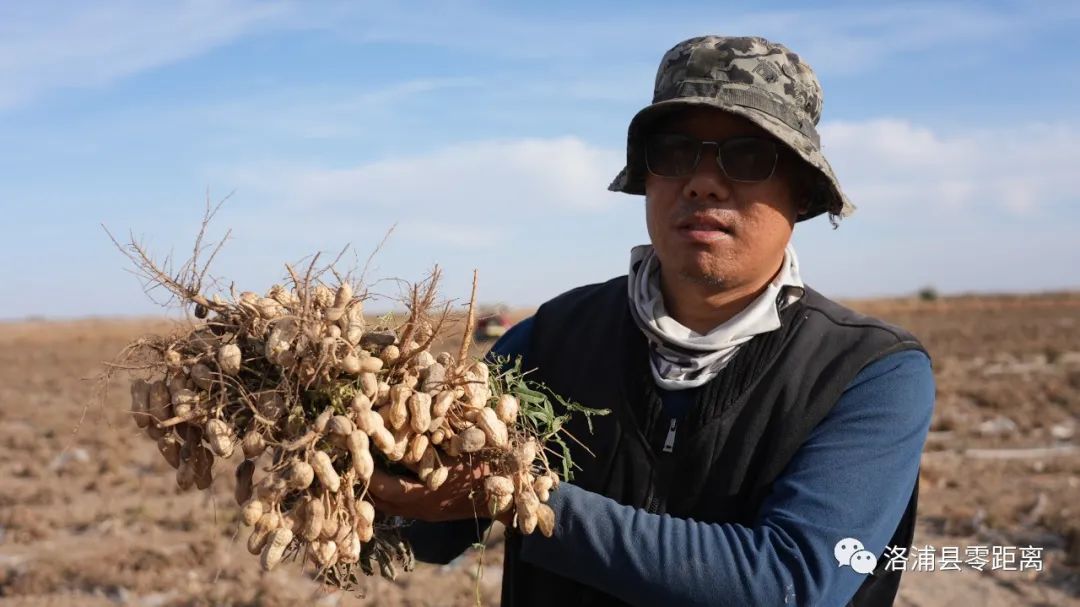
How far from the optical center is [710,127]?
229 cm

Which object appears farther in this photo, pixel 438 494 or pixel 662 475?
pixel 662 475

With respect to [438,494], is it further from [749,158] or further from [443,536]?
[749,158]

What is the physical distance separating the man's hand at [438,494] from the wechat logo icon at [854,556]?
71 cm

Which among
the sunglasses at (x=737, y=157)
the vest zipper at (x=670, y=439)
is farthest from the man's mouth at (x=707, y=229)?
the vest zipper at (x=670, y=439)

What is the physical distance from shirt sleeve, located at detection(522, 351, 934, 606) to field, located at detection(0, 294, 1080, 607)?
72 cm

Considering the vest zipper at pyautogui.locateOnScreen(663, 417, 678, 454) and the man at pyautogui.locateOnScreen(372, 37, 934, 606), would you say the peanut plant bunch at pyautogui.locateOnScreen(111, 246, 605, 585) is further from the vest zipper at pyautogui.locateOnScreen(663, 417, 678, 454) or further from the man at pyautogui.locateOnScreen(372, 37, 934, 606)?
the vest zipper at pyautogui.locateOnScreen(663, 417, 678, 454)

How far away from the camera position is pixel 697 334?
93.7 inches

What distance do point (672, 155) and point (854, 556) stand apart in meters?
1.03

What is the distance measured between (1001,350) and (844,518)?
24.8 m

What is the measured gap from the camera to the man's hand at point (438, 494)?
75.7 inches

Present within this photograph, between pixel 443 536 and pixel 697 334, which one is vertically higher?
pixel 697 334

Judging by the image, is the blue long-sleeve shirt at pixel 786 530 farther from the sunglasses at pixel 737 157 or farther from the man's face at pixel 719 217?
the sunglasses at pixel 737 157

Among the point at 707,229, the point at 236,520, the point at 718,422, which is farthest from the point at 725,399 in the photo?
the point at 236,520

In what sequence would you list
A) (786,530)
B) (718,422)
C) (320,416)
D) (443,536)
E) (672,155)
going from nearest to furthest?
(320,416), (786,530), (718,422), (672,155), (443,536)
